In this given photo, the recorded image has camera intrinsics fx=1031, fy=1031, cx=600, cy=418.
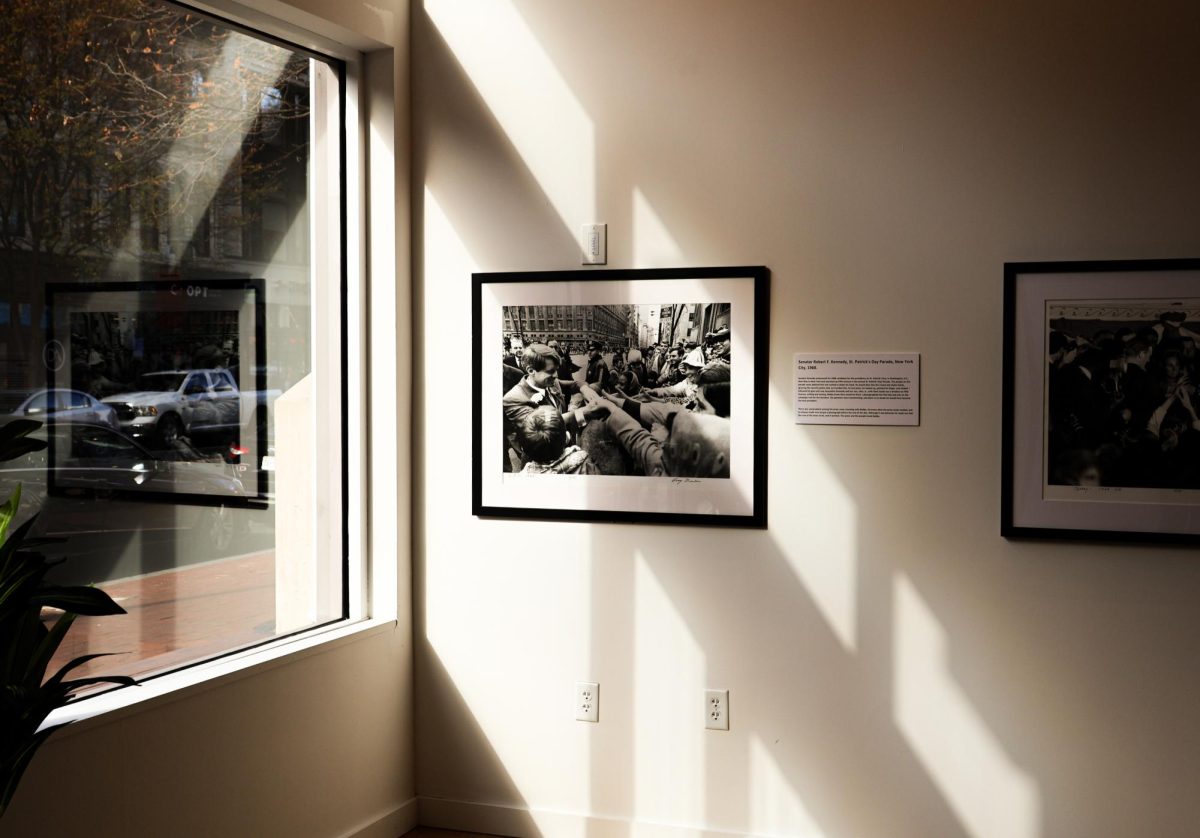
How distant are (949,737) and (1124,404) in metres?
1.13

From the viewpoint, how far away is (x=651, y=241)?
3.47 metres

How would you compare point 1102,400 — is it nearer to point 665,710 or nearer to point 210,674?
point 665,710

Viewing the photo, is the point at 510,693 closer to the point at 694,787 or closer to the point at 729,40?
the point at 694,787

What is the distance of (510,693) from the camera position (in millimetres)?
3635

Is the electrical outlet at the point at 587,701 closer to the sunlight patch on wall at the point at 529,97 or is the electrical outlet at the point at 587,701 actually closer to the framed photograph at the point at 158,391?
the framed photograph at the point at 158,391

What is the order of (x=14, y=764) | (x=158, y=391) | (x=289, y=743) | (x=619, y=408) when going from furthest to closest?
(x=619, y=408)
(x=289, y=743)
(x=158, y=391)
(x=14, y=764)

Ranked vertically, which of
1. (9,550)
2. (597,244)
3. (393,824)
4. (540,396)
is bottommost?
(393,824)

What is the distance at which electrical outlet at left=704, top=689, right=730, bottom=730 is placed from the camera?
11.1 ft

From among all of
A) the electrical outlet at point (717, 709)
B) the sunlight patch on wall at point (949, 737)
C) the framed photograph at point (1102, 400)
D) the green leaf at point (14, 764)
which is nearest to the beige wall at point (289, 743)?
the green leaf at point (14, 764)

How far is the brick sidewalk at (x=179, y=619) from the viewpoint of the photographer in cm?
269

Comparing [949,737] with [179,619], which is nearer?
Answer: [179,619]

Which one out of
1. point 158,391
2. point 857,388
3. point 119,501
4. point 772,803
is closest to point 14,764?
point 119,501

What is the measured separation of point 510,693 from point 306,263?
165 centimetres

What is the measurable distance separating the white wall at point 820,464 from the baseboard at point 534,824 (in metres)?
0.01
